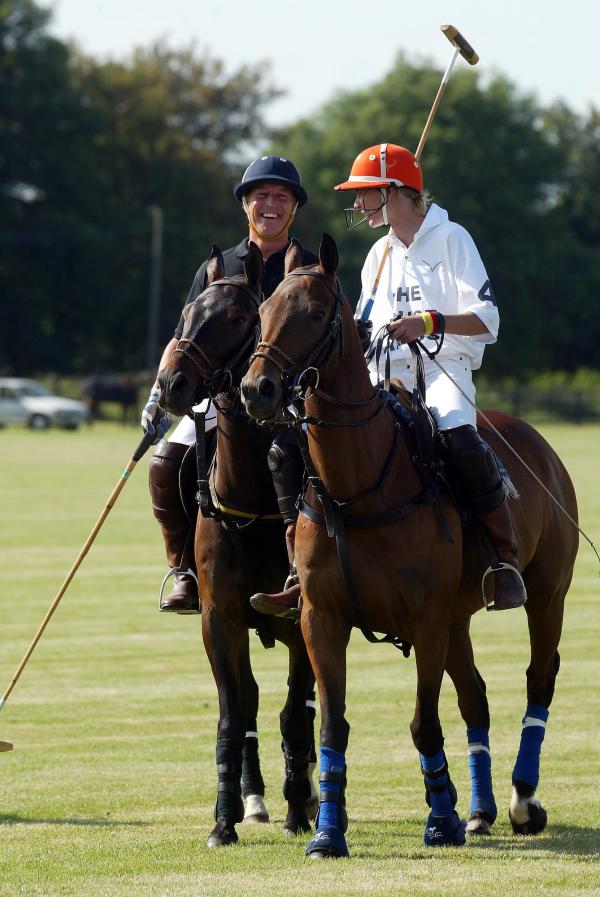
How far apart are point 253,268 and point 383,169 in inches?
28.1

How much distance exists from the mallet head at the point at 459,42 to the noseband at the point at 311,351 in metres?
2.35

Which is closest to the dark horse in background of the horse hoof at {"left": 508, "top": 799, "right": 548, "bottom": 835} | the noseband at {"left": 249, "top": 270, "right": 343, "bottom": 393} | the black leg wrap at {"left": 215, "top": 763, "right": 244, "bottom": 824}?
the horse hoof at {"left": 508, "top": 799, "right": 548, "bottom": 835}

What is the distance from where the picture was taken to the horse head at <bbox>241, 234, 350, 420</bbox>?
600 cm

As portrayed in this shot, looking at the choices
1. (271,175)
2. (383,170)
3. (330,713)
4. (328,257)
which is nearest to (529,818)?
(330,713)

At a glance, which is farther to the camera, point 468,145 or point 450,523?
point 468,145

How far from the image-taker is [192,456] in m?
7.83

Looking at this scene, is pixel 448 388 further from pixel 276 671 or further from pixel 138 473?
pixel 138 473

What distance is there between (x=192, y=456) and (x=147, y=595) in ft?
28.8

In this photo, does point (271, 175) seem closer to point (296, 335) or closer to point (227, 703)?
point (296, 335)

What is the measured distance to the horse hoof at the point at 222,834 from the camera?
7.09 meters

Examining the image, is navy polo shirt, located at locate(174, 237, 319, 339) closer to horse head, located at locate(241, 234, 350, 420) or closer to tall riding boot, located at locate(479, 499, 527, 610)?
horse head, located at locate(241, 234, 350, 420)

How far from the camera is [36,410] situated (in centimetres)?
5662

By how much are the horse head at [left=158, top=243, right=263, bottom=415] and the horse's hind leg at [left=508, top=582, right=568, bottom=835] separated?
2.23m

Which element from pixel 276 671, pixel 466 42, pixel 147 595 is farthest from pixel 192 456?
pixel 147 595
